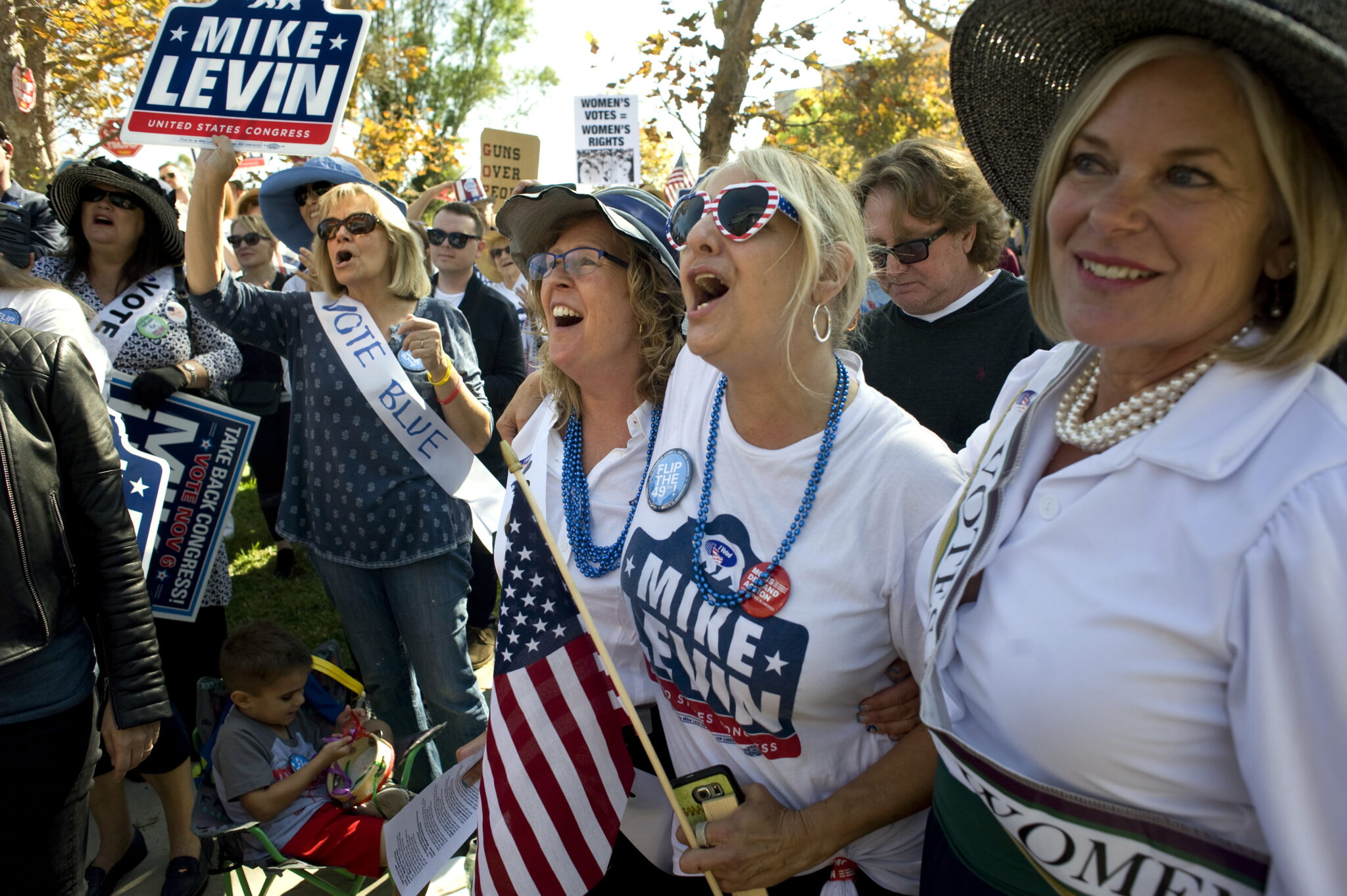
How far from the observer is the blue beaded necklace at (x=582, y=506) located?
6.77ft

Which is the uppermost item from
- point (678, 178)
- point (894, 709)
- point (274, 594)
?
point (678, 178)

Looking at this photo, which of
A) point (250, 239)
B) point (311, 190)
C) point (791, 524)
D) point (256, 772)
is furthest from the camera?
point (250, 239)

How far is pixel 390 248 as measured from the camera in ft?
11.6

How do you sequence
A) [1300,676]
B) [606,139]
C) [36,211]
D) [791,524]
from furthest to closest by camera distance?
1. [606,139]
2. [36,211]
3. [791,524]
4. [1300,676]

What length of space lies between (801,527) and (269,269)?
618 centimetres

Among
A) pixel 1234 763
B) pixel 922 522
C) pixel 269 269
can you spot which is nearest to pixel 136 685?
pixel 922 522

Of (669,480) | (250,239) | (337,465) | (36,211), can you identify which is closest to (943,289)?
(669,480)

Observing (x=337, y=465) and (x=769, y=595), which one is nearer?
(x=769, y=595)

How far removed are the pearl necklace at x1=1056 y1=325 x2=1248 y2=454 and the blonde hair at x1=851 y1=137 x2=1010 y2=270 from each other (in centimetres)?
175

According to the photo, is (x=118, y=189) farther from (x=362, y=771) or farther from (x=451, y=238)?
(x=362, y=771)

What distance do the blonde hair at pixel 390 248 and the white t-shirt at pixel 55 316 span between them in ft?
3.12

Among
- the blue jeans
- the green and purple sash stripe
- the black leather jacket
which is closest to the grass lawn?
the blue jeans

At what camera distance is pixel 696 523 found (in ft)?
5.87

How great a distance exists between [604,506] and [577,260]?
0.65m
